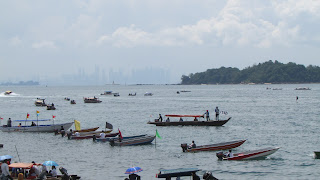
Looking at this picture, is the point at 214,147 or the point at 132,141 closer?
the point at 214,147

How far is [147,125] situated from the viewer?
223 feet

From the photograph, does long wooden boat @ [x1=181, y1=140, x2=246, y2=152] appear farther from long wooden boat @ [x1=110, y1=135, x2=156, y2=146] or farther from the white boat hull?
the white boat hull

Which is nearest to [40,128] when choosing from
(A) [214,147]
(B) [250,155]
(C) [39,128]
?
(C) [39,128]

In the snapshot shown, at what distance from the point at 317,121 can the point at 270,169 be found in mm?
39213

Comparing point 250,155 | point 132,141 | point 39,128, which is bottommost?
point 250,155

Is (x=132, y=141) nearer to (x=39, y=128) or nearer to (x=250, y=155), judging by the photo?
(x=250, y=155)

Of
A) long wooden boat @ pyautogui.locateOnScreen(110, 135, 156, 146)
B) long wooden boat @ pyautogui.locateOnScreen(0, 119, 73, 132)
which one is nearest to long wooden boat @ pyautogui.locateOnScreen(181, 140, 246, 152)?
long wooden boat @ pyautogui.locateOnScreen(110, 135, 156, 146)

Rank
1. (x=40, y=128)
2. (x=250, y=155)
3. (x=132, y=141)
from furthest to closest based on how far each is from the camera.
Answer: (x=40, y=128)
(x=132, y=141)
(x=250, y=155)

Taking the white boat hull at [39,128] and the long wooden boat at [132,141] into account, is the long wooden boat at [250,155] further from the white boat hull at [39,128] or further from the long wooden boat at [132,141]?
the white boat hull at [39,128]

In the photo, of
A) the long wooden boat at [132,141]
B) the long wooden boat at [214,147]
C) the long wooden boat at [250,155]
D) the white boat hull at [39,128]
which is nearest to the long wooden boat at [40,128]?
the white boat hull at [39,128]

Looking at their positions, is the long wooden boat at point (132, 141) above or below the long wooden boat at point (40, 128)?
below

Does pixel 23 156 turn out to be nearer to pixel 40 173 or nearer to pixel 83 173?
pixel 83 173

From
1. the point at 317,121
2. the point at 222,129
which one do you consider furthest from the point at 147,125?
the point at 317,121

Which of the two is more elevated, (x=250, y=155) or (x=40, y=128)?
(x=40, y=128)
